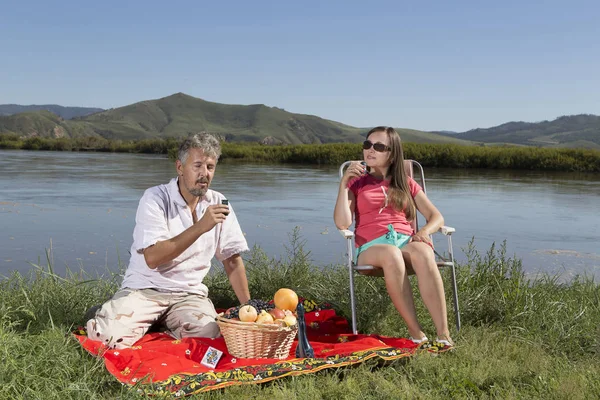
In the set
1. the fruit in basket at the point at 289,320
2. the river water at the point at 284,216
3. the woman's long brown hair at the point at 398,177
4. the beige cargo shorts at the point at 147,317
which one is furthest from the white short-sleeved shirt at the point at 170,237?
the woman's long brown hair at the point at 398,177

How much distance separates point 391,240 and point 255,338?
4.10 feet

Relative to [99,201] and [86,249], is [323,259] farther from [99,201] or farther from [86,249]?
[99,201]

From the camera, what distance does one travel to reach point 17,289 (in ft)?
14.4

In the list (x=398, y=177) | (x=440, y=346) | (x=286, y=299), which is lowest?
(x=440, y=346)

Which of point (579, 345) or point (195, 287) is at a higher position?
point (195, 287)

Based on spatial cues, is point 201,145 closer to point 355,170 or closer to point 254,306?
point 254,306

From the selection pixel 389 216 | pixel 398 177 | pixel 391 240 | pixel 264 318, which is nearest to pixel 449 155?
pixel 398 177

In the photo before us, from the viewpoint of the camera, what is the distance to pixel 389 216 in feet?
14.4

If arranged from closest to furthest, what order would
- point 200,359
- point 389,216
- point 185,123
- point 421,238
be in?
point 200,359 → point 421,238 → point 389,216 → point 185,123

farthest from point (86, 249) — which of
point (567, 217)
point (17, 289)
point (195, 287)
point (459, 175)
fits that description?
point (459, 175)

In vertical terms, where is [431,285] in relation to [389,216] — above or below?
below

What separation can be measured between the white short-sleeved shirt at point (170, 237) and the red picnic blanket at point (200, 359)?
32 centimetres

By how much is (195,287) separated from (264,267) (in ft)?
3.71

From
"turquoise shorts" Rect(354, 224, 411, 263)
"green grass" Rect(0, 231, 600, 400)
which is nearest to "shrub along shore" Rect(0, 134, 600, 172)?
"green grass" Rect(0, 231, 600, 400)
